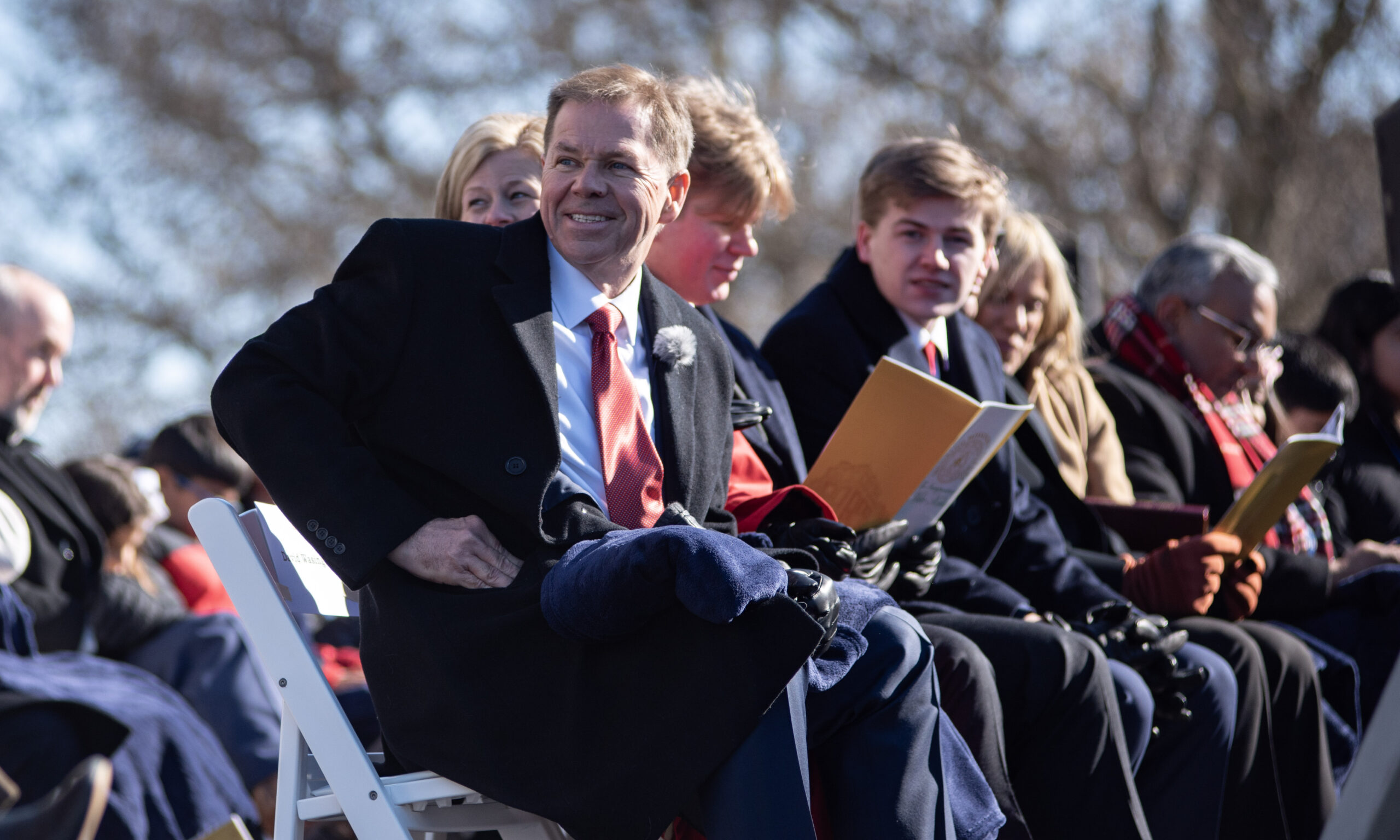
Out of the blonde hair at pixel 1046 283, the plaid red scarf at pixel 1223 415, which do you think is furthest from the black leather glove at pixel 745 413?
the plaid red scarf at pixel 1223 415

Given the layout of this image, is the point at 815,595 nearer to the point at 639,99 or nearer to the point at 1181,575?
the point at 639,99

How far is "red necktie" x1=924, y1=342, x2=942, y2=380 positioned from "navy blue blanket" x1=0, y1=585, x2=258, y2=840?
6.42 feet

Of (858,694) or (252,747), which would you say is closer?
(858,694)

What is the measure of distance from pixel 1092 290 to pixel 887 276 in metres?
2.99

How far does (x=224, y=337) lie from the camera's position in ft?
54.4

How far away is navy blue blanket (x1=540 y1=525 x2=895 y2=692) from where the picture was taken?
1.93 meters

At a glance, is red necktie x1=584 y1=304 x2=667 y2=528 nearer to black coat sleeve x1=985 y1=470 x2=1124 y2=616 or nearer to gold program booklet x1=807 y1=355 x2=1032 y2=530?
gold program booklet x1=807 y1=355 x2=1032 y2=530

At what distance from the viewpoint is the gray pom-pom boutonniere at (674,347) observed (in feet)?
8.29

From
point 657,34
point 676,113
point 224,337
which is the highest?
point 657,34

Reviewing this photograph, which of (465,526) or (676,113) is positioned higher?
(676,113)

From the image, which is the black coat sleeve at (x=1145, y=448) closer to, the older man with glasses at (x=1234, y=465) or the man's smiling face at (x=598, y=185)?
the older man with glasses at (x=1234, y=465)

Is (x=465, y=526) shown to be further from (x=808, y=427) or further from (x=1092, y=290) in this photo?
(x=1092, y=290)

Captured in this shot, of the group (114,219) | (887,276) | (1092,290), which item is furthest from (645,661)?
(114,219)

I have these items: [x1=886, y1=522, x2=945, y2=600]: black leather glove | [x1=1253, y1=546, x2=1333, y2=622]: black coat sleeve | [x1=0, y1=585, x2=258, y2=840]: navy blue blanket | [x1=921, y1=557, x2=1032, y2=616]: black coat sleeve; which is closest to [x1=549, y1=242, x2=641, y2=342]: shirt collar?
[x1=886, y1=522, x2=945, y2=600]: black leather glove
